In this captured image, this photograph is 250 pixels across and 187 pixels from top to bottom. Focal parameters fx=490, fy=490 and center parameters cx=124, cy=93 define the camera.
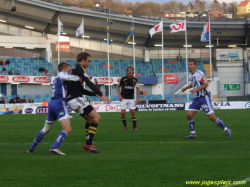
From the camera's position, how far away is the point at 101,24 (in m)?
61.6

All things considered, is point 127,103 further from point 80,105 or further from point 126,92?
point 80,105

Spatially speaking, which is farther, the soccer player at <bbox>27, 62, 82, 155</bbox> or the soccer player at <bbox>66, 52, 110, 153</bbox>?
the soccer player at <bbox>66, 52, 110, 153</bbox>

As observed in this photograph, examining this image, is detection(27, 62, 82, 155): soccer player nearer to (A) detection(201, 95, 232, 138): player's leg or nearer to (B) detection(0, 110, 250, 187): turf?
(B) detection(0, 110, 250, 187): turf

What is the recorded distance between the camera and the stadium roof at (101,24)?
58.7 metres

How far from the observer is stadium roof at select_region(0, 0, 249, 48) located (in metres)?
→ 58.7

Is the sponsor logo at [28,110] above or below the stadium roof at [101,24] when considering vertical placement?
below

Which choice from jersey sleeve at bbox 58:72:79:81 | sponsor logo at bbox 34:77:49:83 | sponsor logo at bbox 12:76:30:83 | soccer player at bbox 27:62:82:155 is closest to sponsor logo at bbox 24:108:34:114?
sponsor logo at bbox 12:76:30:83

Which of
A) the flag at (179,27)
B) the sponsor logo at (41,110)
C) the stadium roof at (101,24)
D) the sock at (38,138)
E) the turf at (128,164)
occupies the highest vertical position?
the stadium roof at (101,24)

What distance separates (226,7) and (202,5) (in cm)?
1044

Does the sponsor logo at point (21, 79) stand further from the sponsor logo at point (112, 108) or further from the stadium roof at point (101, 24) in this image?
the sponsor logo at point (112, 108)

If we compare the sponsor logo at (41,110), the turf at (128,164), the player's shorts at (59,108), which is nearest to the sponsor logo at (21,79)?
the sponsor logo at (41,110)

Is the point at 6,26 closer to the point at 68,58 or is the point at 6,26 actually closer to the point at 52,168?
the point at 68,58

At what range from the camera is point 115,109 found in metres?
40.9

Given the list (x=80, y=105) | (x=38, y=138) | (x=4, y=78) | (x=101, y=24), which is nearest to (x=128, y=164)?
(x=80, y=105)
